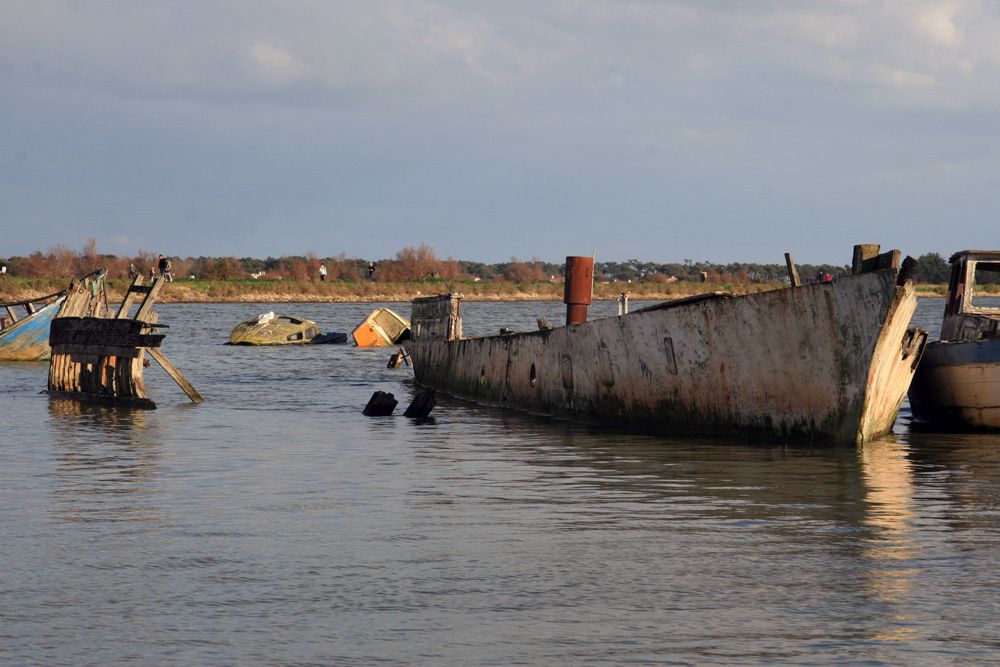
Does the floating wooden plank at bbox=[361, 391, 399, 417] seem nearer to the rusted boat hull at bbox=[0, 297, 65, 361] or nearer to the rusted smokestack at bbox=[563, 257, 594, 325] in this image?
the rusted smokestack at bbox=[563, 257, 594, 325]

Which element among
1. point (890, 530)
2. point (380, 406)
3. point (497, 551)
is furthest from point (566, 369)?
point (497, 551)

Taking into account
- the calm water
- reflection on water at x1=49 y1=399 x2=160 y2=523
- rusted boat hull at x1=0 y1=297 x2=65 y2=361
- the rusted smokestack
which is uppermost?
the rusted smokestack

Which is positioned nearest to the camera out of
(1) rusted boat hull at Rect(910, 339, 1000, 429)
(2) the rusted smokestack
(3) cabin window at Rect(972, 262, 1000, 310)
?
(1) rusted boat hull at Rect(910, 339, 1000, 429)

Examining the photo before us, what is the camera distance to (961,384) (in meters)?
16.4

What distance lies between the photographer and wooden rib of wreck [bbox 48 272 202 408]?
21500 mm

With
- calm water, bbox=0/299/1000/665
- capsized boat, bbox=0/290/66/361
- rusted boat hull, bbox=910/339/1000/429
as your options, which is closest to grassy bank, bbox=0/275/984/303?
capsized boat, bbox=0/290/66/361

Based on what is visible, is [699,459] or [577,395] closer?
[699,459]

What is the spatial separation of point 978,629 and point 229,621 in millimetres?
3683

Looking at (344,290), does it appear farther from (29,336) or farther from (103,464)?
(103,464)

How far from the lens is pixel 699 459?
13.2 metres

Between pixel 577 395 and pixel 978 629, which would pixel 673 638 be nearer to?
pixel 978 629

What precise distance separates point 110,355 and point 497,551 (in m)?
15.9

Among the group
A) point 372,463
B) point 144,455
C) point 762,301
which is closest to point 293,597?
point 372,463

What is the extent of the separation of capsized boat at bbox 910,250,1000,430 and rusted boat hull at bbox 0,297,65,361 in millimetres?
24804
